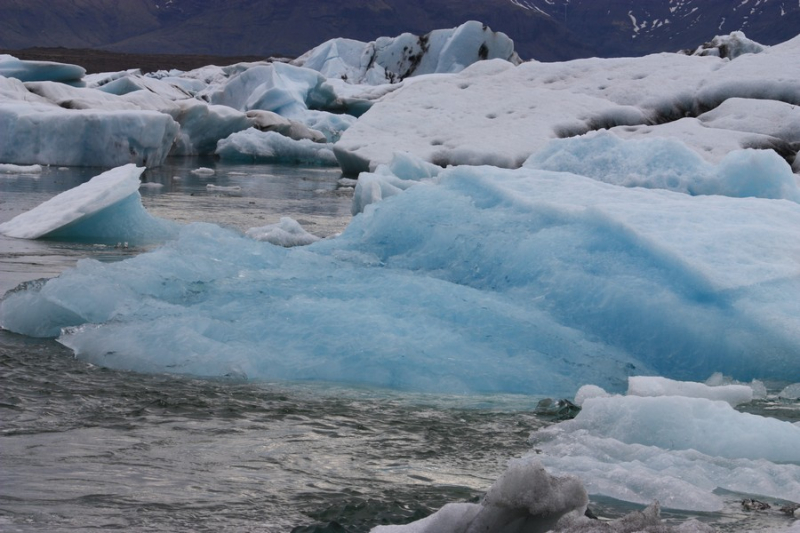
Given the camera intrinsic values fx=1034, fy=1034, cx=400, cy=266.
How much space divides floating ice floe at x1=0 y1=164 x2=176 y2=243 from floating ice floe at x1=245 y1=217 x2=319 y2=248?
743 mm

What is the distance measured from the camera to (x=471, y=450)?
3.22 m

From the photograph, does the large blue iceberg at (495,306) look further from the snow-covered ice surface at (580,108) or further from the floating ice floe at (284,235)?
the snow-covered ice surface at (580,108)

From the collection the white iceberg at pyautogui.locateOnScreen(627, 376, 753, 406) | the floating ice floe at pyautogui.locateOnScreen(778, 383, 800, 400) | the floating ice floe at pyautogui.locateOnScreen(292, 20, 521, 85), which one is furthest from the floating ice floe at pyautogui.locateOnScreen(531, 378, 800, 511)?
the floating ice floe at pyautogui.locateOnScreen(292, 20, 521, 85)

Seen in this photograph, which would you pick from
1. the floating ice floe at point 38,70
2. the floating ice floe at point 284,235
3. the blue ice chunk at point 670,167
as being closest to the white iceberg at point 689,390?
the blue ice chunk at point 670,167

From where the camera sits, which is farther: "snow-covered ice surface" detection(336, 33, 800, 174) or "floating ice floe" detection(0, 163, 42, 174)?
"floating ice floe" detection(0, 163, 42, 174)

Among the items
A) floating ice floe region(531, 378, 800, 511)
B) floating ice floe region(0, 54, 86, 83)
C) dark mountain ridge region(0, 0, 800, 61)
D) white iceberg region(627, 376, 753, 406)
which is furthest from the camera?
dark mountain ridge region(0, 0, 800, 61)

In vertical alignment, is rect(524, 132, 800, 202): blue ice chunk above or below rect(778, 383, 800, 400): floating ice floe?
above

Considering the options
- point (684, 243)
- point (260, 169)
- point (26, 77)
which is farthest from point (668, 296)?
point (26, 77)

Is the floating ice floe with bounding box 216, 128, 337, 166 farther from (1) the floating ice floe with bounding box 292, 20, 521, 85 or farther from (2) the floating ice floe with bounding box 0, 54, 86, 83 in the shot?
(1) the floating ice floe with bounding box 292, 20, 521, 85

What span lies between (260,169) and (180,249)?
12.5 m

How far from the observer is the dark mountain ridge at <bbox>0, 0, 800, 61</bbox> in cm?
13725

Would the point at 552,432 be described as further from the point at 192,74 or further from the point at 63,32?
the point at 63,32

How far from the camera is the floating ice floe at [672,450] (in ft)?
9.39

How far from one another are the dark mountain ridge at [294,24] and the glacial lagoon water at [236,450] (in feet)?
416
